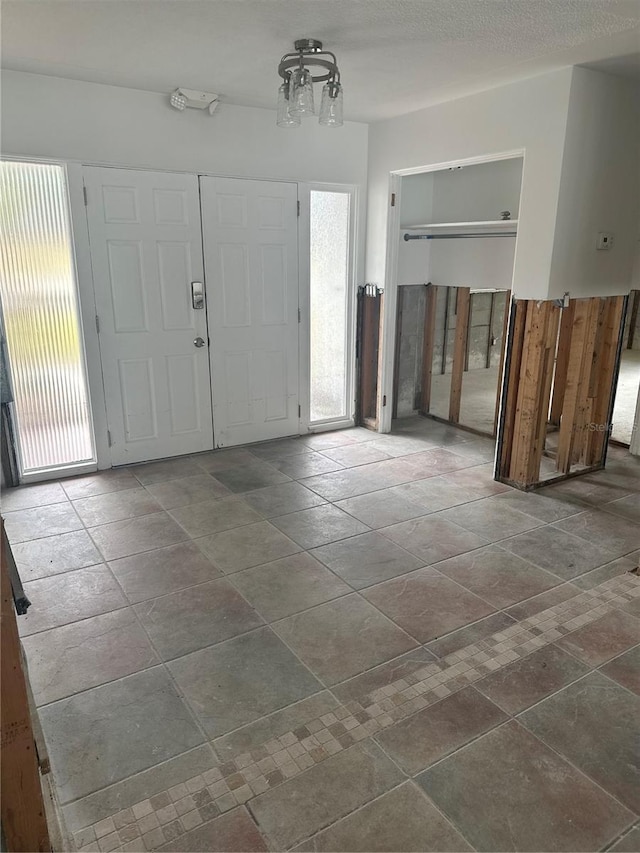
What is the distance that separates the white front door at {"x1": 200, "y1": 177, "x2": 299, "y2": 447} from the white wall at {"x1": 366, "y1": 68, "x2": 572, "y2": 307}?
43.4 inches

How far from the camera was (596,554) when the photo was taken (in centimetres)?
325

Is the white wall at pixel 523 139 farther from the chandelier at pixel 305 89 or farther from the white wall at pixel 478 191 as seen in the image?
the chandelier at pixel 305 89

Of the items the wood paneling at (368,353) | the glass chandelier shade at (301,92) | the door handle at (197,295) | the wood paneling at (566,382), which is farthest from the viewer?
the wood paneling at (368,353)

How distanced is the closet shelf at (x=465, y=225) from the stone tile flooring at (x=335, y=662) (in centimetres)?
203

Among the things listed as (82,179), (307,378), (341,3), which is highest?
(341,3)

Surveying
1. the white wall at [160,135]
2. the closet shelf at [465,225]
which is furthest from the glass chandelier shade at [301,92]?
the closet shelf at [465,225]

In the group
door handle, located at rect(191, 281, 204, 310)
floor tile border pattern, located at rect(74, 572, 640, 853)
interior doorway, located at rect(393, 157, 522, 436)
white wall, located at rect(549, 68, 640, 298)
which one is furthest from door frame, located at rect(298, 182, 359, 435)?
floor tile border pattern, located at rect(74, 572, 640, 853)

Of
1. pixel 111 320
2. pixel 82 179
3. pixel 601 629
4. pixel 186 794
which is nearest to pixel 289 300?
pixel 111 320

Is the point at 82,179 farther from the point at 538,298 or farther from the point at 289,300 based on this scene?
the point at 538,298

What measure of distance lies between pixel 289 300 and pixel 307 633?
3023 millimetres

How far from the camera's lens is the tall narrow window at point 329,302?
196 inches

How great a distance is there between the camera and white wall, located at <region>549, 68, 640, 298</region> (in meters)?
3.53

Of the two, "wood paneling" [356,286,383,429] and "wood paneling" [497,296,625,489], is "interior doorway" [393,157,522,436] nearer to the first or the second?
"wood paneling" [356,286,383,429]

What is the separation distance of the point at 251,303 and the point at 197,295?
1.50 feet
